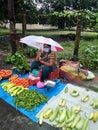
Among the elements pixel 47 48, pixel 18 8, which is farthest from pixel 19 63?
pixel 18 8

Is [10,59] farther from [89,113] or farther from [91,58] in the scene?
[89,113]

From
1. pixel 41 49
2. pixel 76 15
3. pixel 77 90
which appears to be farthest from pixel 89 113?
pixel 76 15

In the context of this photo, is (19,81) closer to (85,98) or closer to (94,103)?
(85,98)

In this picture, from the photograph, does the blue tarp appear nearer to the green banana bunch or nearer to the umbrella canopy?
the green banana bunch

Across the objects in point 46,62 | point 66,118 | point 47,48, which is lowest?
point 66,118

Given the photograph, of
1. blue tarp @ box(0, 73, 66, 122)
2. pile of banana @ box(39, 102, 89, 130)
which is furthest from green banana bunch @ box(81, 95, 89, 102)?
blue tarp @ box(0, 73, 66, 122)

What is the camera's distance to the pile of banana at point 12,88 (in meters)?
5.00

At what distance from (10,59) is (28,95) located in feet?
10.1

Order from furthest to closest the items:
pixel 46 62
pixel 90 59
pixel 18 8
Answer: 1. pixel 18 8
2. pixel 90 59
3. pixel 46 62

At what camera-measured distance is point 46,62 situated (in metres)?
5.69

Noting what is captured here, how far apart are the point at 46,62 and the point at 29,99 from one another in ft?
4.52

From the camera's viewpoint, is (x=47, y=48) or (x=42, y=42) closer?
(x=42, y=42)

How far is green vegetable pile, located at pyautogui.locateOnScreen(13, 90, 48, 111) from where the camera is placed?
4496mm

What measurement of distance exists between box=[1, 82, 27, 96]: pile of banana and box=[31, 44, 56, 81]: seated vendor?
72 cm
